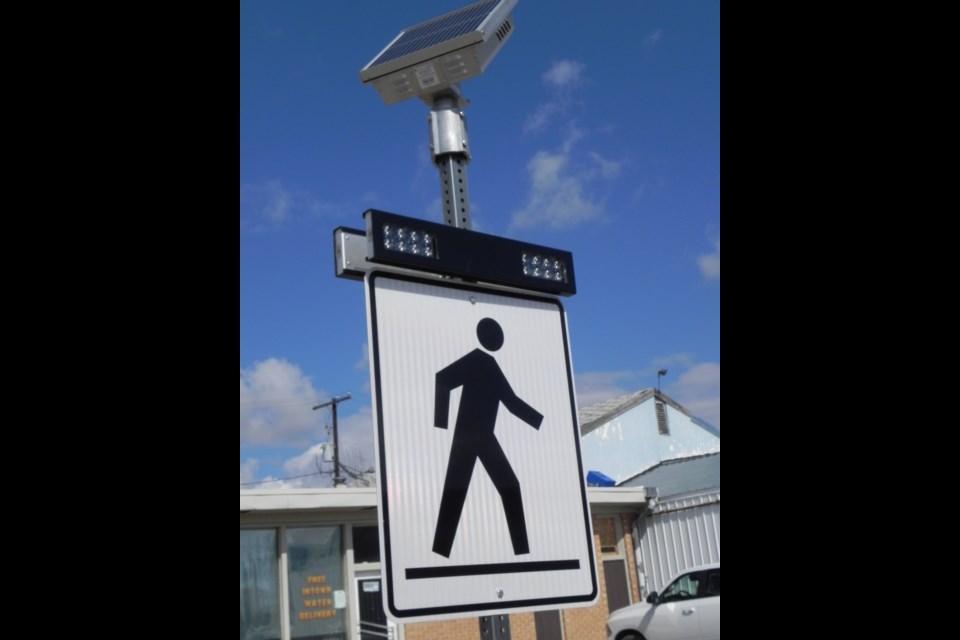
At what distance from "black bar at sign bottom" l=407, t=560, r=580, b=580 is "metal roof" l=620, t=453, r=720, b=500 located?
48.4ft

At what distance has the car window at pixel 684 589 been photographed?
11.5m

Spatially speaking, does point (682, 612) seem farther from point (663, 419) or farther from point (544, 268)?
point (663, 419)

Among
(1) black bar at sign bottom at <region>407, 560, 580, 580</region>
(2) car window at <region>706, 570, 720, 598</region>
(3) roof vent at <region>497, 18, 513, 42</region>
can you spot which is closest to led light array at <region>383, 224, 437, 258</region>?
(1) black bar at sign bottom at <region>407, 560, 580, 580</region>

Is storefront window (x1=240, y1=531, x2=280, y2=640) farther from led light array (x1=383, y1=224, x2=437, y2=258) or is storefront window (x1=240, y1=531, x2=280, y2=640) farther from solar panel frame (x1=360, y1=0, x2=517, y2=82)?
led light array (x1=383, y1=224, x2=437, y2=258)

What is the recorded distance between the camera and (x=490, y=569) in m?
2.03

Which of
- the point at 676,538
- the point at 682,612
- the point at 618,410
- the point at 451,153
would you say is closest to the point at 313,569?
the point at 682,612

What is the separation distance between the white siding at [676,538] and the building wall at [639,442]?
8759 millimetres

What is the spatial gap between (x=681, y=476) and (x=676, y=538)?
330cm

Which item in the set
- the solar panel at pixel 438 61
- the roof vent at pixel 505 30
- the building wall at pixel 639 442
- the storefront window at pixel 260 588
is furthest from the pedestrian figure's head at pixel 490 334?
the building wall at pixel 639 442

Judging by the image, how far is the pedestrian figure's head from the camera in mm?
2283
